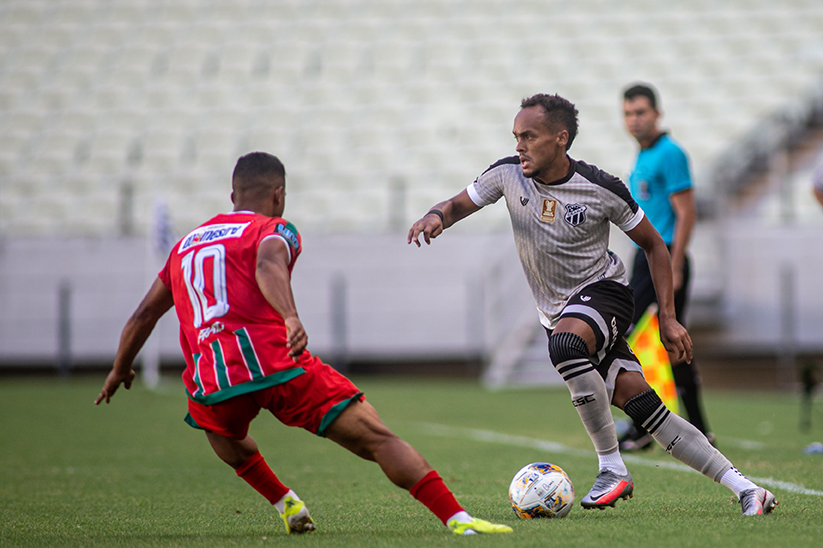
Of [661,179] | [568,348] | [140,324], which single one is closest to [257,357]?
[140,324]

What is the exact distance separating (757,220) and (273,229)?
12830 millimetres

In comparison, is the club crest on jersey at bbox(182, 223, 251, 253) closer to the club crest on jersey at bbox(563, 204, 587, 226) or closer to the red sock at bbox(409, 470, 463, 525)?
the red sock at bbox(409, 470, 463, 525)

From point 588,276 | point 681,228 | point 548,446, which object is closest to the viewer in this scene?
point 588,276

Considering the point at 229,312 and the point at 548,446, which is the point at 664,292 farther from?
the point at 548,446

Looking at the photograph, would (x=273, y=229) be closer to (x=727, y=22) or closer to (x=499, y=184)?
(x=499, y=184)

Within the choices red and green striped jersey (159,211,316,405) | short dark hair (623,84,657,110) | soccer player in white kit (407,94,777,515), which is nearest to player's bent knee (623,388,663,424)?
soccer player in white kit (407,94,777,515)

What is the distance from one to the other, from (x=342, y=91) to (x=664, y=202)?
12.8m

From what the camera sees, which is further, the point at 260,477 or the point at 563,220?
the point at 563,220

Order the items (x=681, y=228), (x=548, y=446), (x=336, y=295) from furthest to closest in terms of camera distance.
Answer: (x=336, y=295)
(x=548, y=446)
(x=681, y=228)

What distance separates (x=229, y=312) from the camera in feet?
10.6

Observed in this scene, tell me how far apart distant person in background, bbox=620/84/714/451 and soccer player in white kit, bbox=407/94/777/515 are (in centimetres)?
182

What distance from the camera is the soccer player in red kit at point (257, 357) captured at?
10.3ft

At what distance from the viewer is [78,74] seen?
60.3 ft

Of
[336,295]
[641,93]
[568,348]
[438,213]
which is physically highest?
[641,93]
